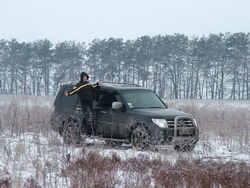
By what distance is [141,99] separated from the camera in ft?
40.0

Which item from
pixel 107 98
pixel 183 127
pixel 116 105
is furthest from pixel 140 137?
pixel 107 98

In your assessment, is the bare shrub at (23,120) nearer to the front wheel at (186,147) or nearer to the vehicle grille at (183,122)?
the vehicle grille at (183,122)

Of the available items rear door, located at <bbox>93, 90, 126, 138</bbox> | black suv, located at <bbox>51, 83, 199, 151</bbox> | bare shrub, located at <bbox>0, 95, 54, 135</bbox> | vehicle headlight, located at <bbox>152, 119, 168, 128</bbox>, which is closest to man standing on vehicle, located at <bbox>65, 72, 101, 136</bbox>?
black suv, located at <bbox>51, 83, 199, 151</bbox>

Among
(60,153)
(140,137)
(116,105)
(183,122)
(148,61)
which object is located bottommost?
(60,153)

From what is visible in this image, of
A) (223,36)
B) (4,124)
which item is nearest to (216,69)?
(223,36)

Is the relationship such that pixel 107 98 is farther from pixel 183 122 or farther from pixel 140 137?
pixel 183 122

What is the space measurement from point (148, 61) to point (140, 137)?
6015cm

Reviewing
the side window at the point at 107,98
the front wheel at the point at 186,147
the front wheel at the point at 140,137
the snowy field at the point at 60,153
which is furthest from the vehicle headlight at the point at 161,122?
the side window at the point at 107,98

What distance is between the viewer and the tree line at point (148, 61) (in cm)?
6638

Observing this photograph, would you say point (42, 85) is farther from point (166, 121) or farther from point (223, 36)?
point (166, 121)

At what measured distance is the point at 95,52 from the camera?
72375mm

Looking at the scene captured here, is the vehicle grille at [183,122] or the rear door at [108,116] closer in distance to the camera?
the vehicle grille at [183,122]

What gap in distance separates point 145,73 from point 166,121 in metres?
59.2

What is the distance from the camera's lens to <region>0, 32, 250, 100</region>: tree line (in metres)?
66.4
